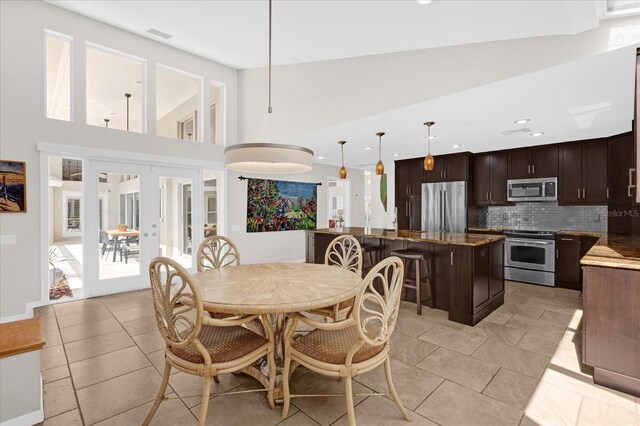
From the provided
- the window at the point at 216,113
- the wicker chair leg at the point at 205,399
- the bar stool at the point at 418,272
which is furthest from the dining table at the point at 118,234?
the bar stool at the point at 418,272

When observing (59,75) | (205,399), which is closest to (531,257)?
(205,399)

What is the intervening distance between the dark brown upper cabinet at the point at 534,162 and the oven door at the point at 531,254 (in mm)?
1235

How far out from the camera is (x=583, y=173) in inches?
197

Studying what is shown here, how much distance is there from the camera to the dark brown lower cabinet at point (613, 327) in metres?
2.16

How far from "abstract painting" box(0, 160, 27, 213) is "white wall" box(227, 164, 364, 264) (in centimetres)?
276

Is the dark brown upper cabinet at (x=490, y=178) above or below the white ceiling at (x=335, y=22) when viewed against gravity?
below

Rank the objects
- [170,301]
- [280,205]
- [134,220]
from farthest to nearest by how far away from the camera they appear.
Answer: [280,205]
[134,220]
[170,301]

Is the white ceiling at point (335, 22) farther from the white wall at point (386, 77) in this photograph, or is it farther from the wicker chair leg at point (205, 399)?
the wicker chair leg at point (205, 399)

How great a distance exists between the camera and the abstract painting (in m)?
3.57

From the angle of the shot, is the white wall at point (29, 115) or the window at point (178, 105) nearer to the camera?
the white wall at point (29, 115)

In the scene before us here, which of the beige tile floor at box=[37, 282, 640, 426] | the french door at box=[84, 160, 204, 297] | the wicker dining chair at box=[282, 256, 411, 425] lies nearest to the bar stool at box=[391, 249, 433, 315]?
the beige tile floor at box=[37, 282, 640, 426]

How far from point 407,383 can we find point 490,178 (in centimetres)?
500

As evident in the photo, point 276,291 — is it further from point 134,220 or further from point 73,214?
point 73,214

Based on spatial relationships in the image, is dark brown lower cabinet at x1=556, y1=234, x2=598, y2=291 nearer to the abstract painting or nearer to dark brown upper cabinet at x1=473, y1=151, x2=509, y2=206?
dark brown upper cabinet at x1=473, y1=151, x2=509, y2=206
